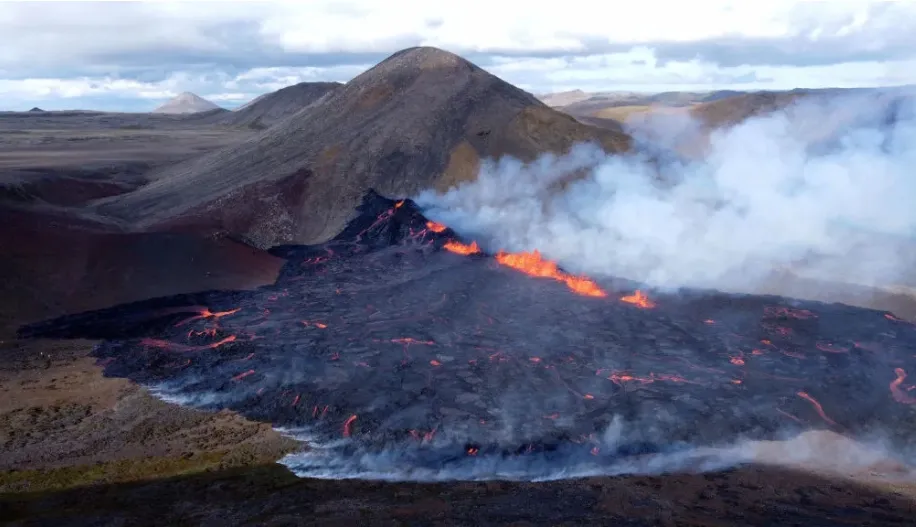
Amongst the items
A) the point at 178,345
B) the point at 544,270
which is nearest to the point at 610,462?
the point at 544,270

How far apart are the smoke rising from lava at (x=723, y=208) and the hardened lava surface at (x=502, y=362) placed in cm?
232

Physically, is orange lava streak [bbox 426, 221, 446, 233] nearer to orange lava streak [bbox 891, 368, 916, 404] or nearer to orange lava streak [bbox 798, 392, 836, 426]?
orange lava streak [bbox 798, 392, 836, 426]

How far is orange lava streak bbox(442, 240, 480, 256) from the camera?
90.3 feet

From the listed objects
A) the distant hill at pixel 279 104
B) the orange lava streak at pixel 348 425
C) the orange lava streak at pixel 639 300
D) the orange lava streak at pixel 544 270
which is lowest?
the orange lava streak at pixel 348 425

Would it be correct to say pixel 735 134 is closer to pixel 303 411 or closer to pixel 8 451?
pixel 303 411

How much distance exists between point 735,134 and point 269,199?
2089 centimetres

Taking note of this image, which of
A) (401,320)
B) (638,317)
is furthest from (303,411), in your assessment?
(638,317)

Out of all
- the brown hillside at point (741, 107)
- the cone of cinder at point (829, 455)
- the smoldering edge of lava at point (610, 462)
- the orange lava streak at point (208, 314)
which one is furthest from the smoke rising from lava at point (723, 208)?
the brown hillside at point (741, 107)

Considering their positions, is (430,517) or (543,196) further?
(543,196)

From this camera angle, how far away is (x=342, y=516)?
12508 mm

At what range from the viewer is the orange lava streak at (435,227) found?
2883 cm

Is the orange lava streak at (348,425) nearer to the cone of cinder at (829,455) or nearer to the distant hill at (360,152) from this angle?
the cone of cinder at (829,455)

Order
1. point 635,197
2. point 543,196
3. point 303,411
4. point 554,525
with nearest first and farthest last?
point 554,525
point 303,411
point 635,197
point 543,196

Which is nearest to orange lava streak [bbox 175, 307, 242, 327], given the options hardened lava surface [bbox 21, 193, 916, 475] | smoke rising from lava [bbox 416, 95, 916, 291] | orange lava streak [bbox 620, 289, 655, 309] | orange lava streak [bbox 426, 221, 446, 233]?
hardened lava surface [bbox 21, 193, 916, 475]
